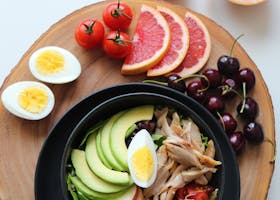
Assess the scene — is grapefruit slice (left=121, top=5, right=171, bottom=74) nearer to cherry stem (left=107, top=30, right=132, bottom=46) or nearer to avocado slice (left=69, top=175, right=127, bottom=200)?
cherry stem (left=107, top=30, right=132, bottom=46)

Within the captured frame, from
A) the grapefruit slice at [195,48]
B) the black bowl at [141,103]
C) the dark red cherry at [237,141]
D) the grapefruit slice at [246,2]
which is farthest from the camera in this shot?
the grapefruit slice at [246,2]

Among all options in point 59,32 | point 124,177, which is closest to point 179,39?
point 59,32

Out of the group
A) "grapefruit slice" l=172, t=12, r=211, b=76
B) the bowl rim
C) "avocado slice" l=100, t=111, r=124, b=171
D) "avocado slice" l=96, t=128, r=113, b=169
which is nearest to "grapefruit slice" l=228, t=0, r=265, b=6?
"grapefruit slice" l=172, t=12, r=211, b=76

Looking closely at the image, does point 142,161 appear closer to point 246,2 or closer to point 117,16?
point 117,16

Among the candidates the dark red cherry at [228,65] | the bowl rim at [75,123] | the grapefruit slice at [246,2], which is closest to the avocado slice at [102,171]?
the bowl rim at [75,123]

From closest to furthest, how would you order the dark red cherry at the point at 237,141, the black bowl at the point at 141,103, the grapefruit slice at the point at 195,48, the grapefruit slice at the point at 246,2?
the black bowl at the point at 141,103, the dark red cherry at the point at 237,141, the grapefruit slice at the point at 195,48, the grapefruit slice at the point at 246,2

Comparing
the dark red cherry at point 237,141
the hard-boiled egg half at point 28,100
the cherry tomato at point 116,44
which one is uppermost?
the cherry tomato at point 116,44

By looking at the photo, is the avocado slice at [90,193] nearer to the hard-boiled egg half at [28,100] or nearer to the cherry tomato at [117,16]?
the hard-boiled egg half at [28,100]

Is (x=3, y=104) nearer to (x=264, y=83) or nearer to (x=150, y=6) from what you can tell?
(x=150, y=6)
